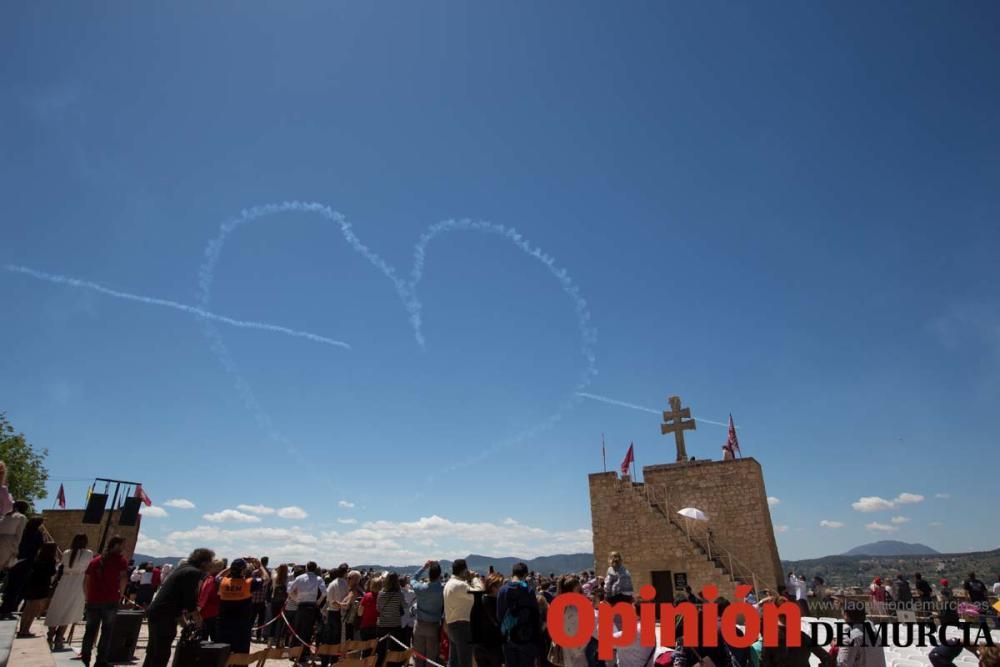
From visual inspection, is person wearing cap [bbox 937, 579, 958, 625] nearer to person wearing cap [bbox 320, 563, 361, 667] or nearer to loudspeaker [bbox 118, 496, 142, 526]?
person wearing cap [bbox 320, 563, 361, 667]

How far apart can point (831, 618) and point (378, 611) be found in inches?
505

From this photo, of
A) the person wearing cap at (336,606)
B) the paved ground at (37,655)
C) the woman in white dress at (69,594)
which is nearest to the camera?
the paved ground at (37,655)

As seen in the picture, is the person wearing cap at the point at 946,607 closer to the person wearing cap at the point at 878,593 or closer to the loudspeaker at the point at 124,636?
the person wearing cap at the point at 878,593

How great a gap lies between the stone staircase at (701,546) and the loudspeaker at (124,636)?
15.3 m

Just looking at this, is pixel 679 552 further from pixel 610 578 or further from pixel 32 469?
pixel 32 469

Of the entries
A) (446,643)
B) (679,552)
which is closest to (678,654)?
(446,643)

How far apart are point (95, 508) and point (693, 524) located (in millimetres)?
22294

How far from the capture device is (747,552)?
17344 mm

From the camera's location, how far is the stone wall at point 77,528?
22481 millimetres

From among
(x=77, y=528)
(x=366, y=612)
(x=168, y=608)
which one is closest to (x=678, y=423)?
(x=366, y=612)

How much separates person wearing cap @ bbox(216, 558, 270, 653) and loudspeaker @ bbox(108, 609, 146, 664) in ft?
3.12

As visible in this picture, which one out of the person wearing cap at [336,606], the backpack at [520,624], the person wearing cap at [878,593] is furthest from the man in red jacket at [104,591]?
the person wearing cap at [878,593]

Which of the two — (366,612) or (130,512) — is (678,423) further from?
(130,512)

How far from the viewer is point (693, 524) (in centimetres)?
1875
